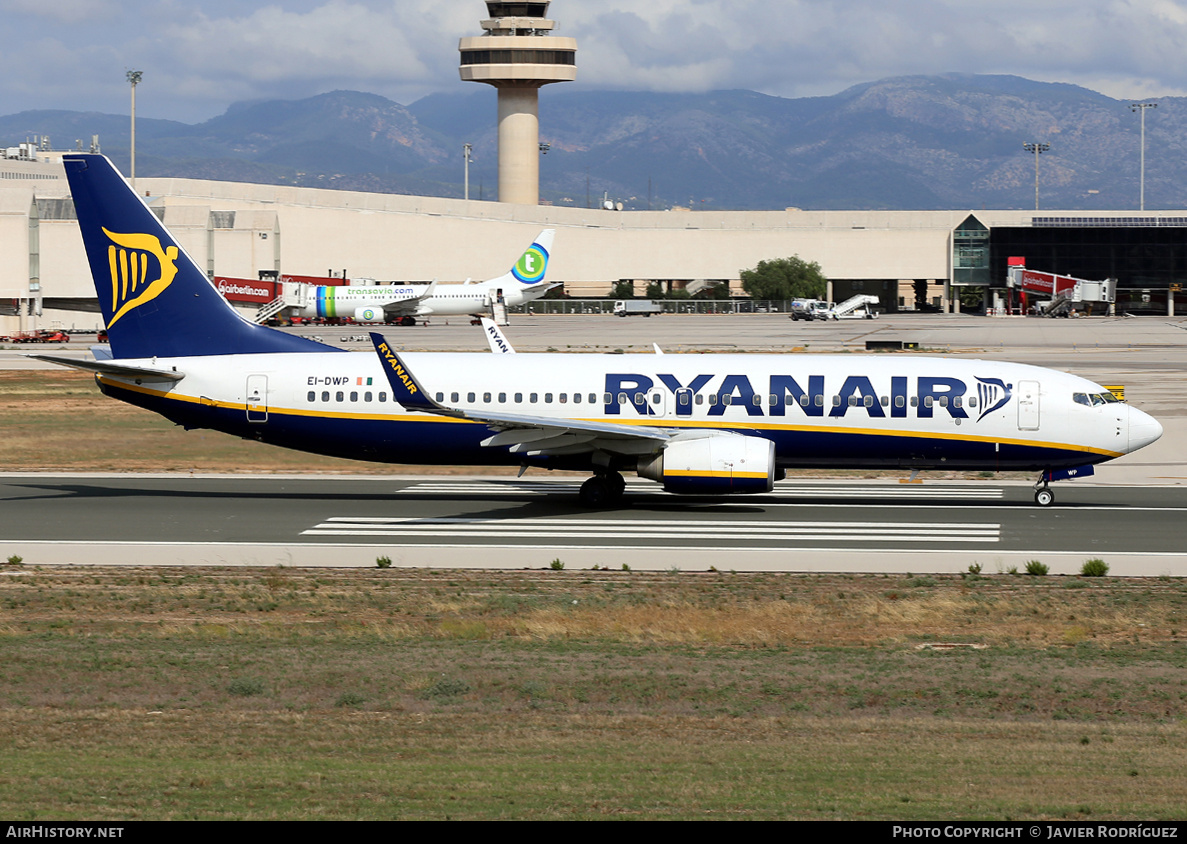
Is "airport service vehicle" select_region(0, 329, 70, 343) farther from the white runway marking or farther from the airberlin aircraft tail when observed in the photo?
the white runway marking

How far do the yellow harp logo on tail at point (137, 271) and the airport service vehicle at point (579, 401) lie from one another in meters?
0.05

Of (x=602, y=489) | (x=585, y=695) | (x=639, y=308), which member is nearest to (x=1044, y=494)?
(x=602, y=489)

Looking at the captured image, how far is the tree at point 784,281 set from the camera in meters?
184

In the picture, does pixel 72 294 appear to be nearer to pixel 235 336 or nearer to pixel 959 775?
pixel 235 336

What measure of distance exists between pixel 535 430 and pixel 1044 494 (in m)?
13.8

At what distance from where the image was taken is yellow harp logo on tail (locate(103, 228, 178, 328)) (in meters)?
35.9

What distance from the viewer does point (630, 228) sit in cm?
19812

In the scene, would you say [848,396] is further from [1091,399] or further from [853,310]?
[853,310]

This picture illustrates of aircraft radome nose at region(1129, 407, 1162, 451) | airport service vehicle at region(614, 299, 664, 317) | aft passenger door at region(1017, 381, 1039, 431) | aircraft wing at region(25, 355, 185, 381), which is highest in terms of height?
airport service vehicle at region(614, 299, 664, 317)

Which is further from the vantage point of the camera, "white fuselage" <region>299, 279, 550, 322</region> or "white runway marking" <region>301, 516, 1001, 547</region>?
"white fuselage" <region>299, 279, 550, 322</region>

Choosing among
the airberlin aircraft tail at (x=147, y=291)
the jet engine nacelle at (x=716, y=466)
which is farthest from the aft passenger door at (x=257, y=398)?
the jet engine nacelle at (x=716, y=466)

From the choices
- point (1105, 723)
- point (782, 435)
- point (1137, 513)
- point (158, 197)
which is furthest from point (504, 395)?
point (158, 197)

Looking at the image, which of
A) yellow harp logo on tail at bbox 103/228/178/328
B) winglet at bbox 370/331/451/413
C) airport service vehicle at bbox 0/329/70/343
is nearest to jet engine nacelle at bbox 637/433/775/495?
winglet at bbox 370/331/451/413

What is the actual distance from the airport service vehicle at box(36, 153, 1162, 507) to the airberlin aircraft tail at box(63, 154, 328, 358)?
0.14 ft
